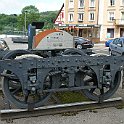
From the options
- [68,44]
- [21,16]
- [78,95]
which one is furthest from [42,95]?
[21,16]

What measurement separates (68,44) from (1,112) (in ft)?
11.1

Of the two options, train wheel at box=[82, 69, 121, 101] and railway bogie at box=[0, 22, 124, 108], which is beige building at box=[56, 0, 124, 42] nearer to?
train wheel at box=[82, 69, 121, 101]

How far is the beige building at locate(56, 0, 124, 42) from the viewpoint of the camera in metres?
46.8

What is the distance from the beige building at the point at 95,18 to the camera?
4678 centimetres

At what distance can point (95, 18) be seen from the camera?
48750 mm

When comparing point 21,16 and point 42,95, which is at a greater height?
point 21,16

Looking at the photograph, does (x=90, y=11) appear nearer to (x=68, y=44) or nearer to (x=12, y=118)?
(x=68, y=44)

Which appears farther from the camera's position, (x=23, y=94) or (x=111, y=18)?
(x=111, y=18)

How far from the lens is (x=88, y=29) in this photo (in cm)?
4897

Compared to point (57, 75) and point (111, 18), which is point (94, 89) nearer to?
point (57, 75)

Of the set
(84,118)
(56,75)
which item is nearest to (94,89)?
(84,118)

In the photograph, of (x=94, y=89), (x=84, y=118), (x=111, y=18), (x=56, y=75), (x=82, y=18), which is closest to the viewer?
(x=84, y=118)

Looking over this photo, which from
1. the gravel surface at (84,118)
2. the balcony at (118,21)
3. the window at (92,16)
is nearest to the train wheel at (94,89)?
the gravel surface at (84,118)

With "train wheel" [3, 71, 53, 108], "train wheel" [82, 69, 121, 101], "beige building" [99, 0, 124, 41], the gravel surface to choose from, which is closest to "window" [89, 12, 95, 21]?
"beige building" [99, 0, 124, 41]
